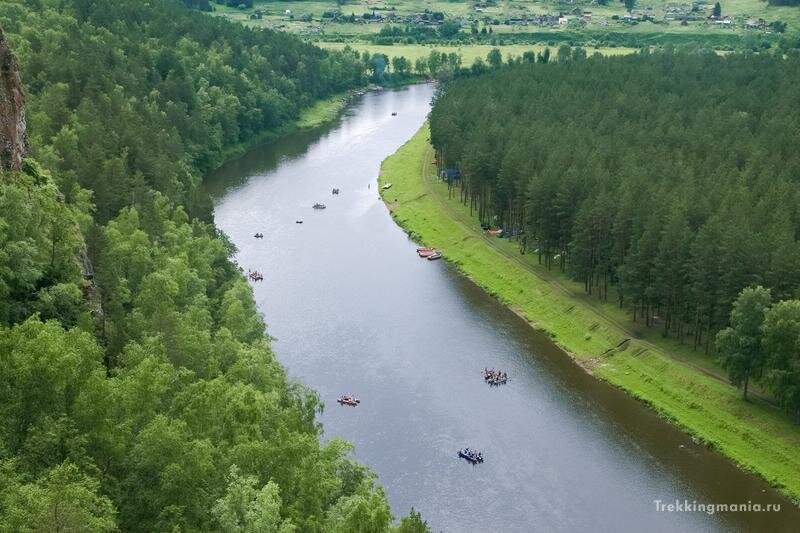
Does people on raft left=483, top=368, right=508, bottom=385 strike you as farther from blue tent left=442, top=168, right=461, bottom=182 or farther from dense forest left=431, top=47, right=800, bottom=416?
blue tent left=442, top=168, right=461, bottom=182

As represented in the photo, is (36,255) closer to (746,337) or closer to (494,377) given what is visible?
(494,377)

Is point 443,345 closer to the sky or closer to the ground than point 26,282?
closer to the ground

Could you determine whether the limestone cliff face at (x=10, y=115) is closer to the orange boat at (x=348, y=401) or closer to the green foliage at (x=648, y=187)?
the orange boat at (x=348, y=401)

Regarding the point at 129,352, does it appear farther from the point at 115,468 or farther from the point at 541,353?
the point at 541,353

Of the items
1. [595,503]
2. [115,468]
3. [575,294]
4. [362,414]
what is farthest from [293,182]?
[115,468]

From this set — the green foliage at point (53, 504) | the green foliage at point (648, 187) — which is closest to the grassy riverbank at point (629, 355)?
the green foliage at point (648, 187)

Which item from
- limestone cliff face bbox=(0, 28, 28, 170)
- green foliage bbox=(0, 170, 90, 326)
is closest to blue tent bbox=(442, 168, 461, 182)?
limestone cliff face bbox=(0, 28, 28, 170)
